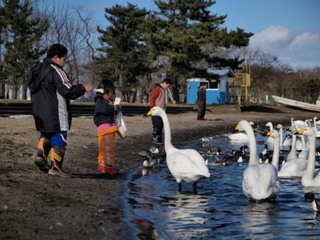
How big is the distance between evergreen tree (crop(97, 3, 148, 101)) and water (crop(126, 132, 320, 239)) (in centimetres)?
4108

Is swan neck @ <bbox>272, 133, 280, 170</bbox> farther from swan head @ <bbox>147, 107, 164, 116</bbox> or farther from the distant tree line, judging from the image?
the distant tree line

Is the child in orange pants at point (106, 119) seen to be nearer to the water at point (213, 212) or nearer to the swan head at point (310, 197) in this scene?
the water at point (213, 212)

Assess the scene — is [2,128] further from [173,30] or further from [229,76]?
[229,76]

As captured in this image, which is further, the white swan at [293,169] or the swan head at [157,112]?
the white swan at [293,169]

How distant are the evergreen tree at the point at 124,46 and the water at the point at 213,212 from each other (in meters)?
41.1

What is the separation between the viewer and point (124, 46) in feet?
170

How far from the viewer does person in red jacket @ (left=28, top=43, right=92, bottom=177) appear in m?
8.35

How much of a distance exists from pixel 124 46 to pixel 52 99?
144 feet

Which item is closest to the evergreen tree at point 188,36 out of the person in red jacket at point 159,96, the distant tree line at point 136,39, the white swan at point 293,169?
the distant tree line at point 136,39

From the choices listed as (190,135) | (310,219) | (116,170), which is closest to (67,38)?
(190,135)

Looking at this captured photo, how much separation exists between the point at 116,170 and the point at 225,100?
47349mm

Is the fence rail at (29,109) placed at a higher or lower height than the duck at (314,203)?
higher

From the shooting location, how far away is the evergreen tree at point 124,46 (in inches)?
1993

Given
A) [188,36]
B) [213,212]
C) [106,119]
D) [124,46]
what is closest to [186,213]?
[213,212]
